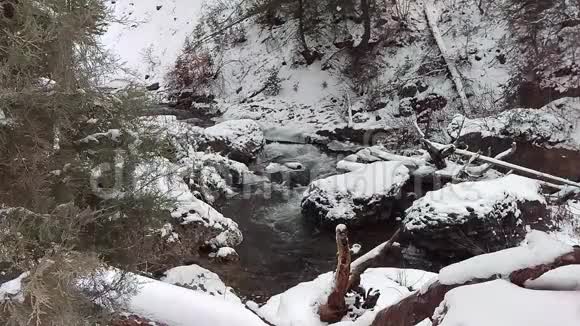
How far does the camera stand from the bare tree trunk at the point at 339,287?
4.59 meters

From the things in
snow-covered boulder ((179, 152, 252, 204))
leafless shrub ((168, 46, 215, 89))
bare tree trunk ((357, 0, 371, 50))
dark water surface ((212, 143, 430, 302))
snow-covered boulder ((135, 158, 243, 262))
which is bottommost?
dark water surface ((212, 143, 430, 302))

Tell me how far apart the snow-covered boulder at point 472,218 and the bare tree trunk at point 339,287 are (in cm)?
320

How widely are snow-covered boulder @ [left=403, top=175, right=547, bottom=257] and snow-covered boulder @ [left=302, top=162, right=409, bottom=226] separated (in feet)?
3.29

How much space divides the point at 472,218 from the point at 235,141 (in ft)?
19.0

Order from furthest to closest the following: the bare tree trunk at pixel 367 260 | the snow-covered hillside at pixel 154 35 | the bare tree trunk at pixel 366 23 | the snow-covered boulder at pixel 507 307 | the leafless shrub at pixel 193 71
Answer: the snow-covered hillside at pixel 154 35
the leafless shrub at pixel 193 71
the bare tree trunk at pixel 366 23
the bare tree trunk at pixel 367 260
the snow-covered boulder at pixel 507 307

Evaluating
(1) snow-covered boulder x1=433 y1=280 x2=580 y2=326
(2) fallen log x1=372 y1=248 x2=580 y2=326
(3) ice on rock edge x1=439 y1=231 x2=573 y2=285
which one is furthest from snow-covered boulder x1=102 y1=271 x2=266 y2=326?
(1) snow-covered boulder x1=433 y1=280 x2=580 y2=326

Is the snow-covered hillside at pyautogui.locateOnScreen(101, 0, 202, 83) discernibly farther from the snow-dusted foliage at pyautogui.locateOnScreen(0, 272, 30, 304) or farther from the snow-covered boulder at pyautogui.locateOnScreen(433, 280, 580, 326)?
the snow-covered boulder at pyautogui.locateOnScreen(433, 280, 580, 326)

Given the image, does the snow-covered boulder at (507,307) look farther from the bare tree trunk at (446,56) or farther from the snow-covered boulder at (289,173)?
the bare tree trunk at (446,56)

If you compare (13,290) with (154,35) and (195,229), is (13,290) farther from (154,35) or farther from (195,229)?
(154,35)

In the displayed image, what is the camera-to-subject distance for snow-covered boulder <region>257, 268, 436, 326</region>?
4.94m

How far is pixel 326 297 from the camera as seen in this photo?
4953 millimetres

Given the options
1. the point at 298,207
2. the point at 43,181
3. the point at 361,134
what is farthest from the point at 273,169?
the point at 43,181

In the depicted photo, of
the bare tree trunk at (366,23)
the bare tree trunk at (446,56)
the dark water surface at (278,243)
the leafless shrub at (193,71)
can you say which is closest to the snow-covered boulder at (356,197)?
the dark water surface at (278,243)

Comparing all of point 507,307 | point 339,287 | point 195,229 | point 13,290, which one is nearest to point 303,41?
point 195,229
